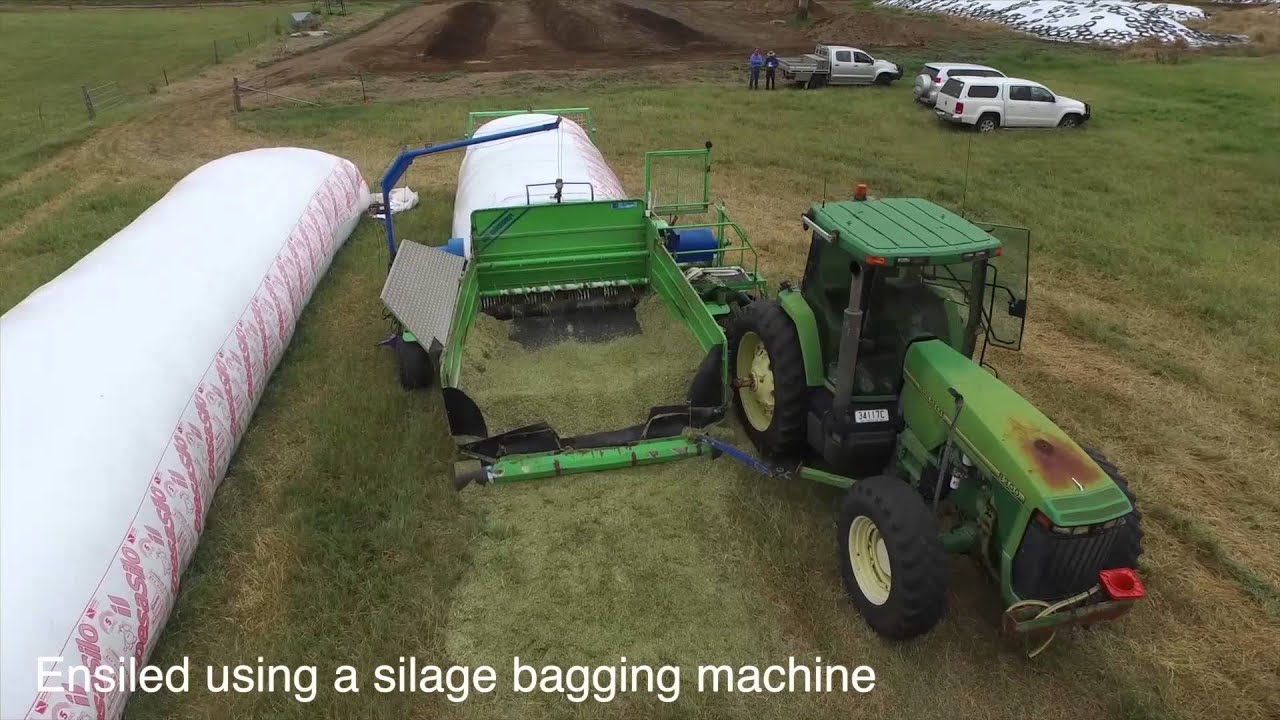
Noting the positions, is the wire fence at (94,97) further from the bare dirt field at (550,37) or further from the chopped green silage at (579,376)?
the chopped green silage at (579,376)

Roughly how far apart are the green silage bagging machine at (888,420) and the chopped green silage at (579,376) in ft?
0.78

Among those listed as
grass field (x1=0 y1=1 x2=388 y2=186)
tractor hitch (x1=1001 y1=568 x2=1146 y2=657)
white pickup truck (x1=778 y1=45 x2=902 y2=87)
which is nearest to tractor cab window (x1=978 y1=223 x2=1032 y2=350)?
A: tractor hitch (x1=1001 y1=568 x2=1146 y2=657)

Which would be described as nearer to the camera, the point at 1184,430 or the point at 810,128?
the point at 1184,430

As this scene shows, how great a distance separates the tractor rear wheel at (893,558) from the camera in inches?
170

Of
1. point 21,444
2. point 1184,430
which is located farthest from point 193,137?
point 1184,430

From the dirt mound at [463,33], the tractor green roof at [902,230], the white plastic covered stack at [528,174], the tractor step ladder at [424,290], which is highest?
the dirt mound at [463,33]

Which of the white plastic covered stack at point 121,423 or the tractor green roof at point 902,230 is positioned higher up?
the tractor green roof at point 902,230

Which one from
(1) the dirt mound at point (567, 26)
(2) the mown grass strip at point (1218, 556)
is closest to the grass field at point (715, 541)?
(2) the mown grass strip at point (1218, 556)

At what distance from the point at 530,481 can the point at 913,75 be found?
A: 78.3ft

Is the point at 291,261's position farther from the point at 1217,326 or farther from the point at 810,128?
the point at 810,128

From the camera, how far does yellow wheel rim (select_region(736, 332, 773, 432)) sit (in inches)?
251

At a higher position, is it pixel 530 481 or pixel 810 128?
pixel 810 128

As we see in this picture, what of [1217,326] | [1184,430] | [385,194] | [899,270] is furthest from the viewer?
[1217,326]

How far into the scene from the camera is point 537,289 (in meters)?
8.14
